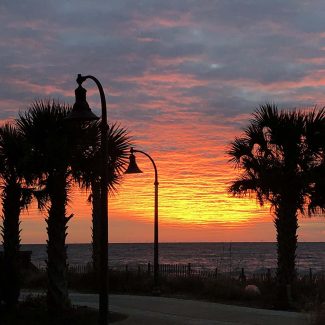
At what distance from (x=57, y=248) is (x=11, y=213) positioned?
2146 millimetres

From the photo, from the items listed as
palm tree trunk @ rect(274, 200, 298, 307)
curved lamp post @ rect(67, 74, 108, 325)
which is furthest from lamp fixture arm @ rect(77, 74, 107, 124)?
palm tree trunk @ rect(274, 200, 298, 307)

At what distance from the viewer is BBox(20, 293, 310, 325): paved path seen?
14854mm

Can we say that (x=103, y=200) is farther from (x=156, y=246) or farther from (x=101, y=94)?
(x=156, y=246)

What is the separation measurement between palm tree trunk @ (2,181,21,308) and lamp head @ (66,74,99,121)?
256 inches

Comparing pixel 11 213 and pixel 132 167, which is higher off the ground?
pixel 132 167

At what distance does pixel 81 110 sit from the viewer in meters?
10.8

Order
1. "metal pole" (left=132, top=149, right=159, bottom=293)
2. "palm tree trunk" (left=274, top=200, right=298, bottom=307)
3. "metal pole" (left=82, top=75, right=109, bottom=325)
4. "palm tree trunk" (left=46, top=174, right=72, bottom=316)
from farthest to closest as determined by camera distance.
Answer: "metal pole" (left=132, top=149, right=159, bottom=293)
"palm tree trunk" (left=274, top=200, right=298, bottom=307)
"palm tree trunk" (left=46, top=174, right=72, bottom=316)
"metal pole" (left=82, top=75, right=109, bottom=325)

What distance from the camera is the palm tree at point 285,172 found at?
18719 mm

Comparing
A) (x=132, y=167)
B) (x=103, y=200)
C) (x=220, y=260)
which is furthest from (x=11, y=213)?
(x=220, y=260)

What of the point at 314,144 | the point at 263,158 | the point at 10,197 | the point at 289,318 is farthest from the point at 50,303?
the point at 314,144

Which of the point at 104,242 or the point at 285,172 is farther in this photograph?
the point at 285,172

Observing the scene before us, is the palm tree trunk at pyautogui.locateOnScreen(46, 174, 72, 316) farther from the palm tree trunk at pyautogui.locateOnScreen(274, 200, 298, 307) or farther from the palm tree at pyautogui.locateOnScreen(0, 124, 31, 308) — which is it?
the palm tree trunk at pyautogui.locateOnScreen(274, 200, 298, 307)

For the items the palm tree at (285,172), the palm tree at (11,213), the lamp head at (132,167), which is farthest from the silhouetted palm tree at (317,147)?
the palm tree at (11,213)

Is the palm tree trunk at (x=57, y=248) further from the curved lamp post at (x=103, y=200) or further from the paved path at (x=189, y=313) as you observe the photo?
the curved lamp post at (x=103, y=200)
